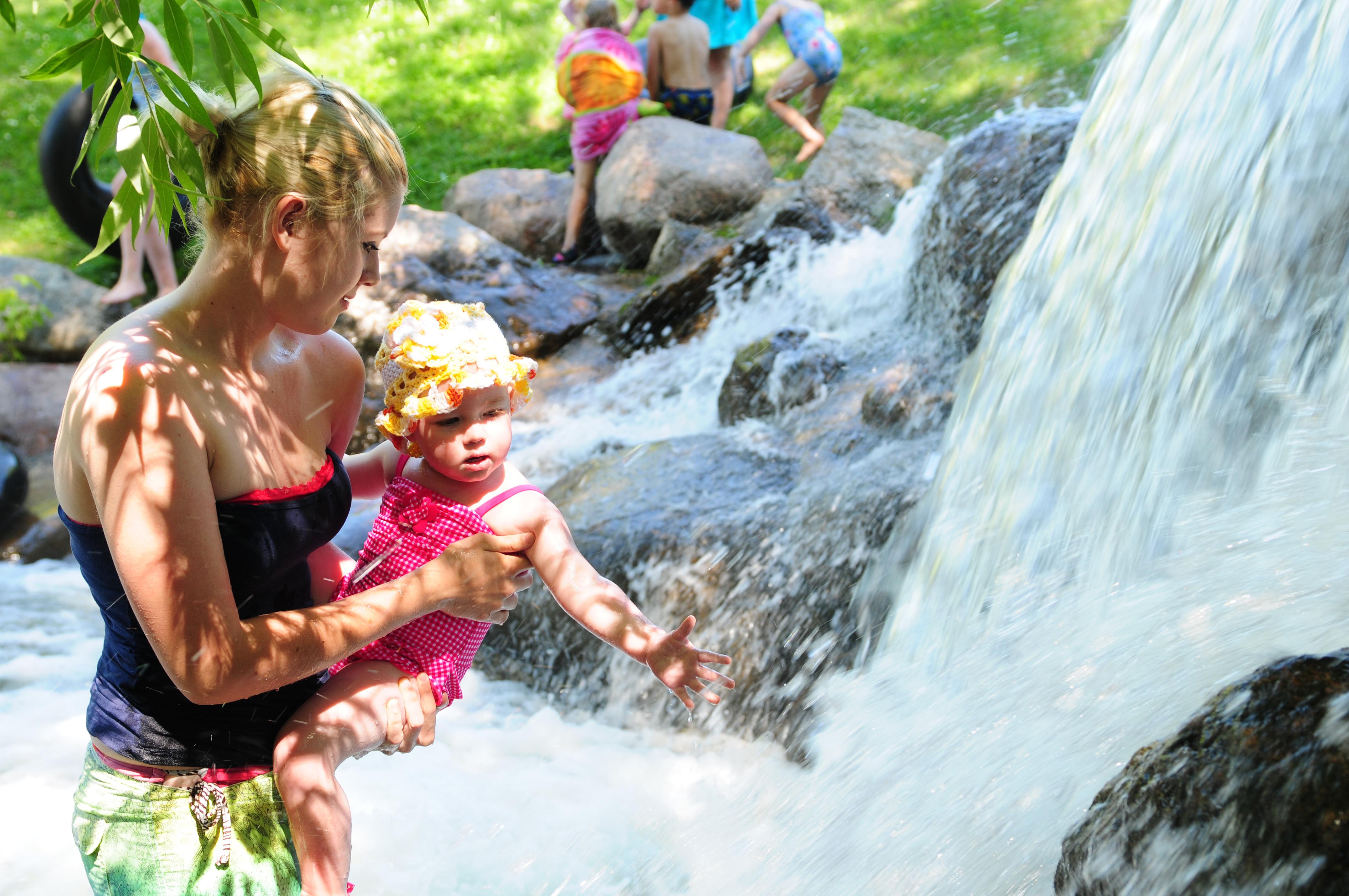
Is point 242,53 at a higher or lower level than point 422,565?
higher

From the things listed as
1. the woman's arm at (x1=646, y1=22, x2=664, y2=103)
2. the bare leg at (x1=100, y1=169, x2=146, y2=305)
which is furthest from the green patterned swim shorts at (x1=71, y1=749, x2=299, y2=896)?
the woman's arm at (x1=646, y1=22, x2=664, y2=103)

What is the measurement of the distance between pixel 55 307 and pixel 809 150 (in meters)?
6.14

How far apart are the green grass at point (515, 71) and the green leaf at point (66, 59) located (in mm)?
8487

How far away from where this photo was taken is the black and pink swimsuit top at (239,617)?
1757 mm

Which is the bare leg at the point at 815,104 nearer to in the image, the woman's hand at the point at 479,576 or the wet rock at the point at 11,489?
the wet rock at the point at 11,489

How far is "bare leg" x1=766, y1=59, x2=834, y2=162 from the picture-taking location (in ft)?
32.3

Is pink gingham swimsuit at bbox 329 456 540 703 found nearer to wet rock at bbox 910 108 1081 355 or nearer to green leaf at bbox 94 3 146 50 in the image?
green leaf at bbox 94 3 146 50

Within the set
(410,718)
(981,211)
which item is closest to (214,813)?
(410,718)

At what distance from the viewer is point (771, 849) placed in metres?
3.22

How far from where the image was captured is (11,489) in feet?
21.3

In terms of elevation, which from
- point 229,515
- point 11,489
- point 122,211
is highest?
point 122,211

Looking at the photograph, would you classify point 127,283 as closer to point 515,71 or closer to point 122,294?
point 122,294

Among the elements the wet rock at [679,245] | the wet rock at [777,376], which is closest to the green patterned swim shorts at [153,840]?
the wet rock at [777,376]

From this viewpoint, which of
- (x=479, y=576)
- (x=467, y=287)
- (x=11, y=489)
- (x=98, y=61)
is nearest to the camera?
(x=98, y=61)
